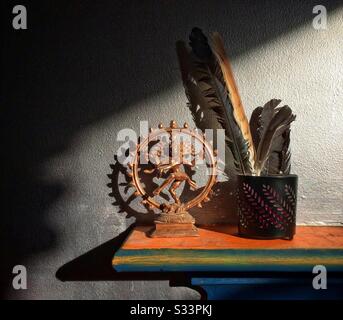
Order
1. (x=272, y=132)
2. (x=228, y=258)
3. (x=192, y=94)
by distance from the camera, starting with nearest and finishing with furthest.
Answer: (x=228, y=258) → (x=272, y=132) → (x=192, y=94)

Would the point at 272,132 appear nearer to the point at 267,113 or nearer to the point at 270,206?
the point at 267,113

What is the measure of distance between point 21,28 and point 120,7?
1.17ft

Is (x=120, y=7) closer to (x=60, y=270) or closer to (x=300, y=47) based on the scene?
(x=300, y=47)

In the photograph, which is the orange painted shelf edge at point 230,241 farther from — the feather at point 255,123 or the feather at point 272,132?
the feather at point 255,123

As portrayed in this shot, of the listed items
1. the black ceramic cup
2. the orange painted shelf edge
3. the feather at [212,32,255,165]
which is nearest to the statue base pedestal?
the orange painted shelf edge

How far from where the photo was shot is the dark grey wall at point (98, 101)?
137 cm

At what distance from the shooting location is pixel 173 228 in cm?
122

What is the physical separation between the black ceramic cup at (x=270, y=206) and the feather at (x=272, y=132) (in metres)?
0.09

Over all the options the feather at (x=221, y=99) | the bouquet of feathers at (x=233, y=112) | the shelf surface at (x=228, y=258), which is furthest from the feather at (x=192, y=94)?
the shelf surface at (x=228, y=258)

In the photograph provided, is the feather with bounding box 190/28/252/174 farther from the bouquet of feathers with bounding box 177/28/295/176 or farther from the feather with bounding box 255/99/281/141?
the feather with bounding box 255/99/281/141

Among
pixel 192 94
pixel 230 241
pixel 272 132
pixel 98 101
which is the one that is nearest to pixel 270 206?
pixel 230 241

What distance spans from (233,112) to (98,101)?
48cm

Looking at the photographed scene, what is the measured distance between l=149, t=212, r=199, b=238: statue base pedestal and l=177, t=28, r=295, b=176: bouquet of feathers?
9.0 inches

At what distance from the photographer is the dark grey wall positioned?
4.51 feet
